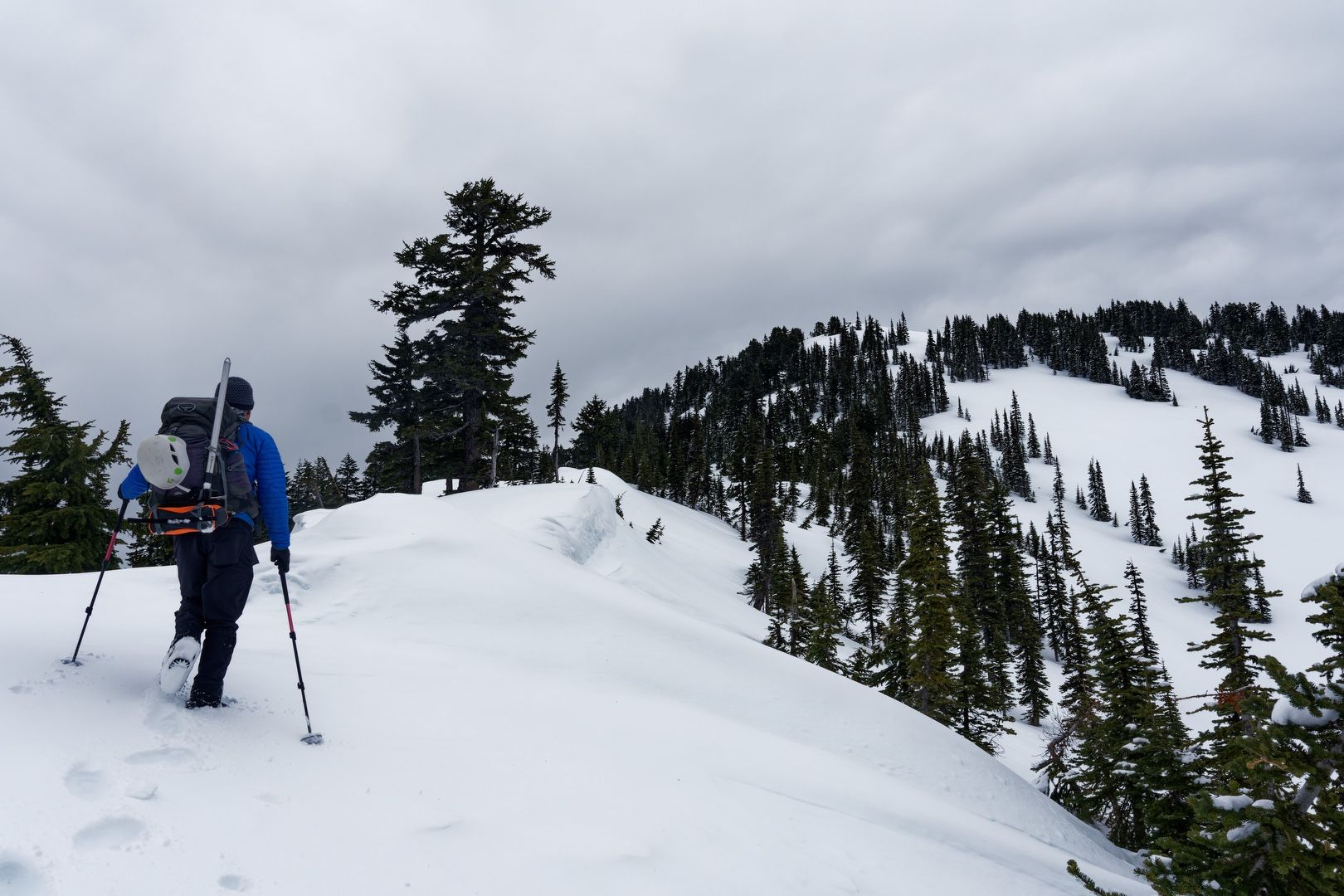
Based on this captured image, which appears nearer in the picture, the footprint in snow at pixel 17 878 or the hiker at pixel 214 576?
the footprint in snow at pixel 17 878

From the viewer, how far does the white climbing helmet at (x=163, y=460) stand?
14.4 ft

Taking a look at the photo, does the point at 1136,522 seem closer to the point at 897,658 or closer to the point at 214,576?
the point at 897,658

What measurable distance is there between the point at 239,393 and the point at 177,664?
7.46 ft

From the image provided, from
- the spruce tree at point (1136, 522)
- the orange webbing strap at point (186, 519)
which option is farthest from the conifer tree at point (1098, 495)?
the orange webbing strap at point (186, 519)

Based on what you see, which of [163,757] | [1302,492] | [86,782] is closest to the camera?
[86,782]

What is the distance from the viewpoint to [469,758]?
5.10 m

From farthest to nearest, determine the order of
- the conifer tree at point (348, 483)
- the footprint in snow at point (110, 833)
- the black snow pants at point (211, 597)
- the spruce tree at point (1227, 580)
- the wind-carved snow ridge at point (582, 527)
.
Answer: the conifer tree at point (348, 483), the wind-carved snow ridge at point (582, 527), the spruce tree at point (1227, 580), the black snow pants at point (211, 597), the footprint in snow at point (110, 833)

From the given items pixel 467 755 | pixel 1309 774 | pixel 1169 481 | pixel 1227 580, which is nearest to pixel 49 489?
pixel 467 755

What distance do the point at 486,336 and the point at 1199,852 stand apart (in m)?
25.7

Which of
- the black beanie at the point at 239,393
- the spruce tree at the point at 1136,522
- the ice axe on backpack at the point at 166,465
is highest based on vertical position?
the black beanie at the point at 239,393

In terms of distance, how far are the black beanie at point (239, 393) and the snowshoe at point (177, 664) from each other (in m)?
2.00

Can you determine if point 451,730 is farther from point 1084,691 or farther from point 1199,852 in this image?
point 1084,691

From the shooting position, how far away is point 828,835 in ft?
18.4

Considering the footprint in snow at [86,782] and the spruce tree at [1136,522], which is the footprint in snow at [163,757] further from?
the spruce tree at [1136,522]
